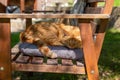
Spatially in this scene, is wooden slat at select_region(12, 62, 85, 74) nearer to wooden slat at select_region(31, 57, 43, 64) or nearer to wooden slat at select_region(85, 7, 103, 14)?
wooden slat at select_region(31, 57, 43, 64)

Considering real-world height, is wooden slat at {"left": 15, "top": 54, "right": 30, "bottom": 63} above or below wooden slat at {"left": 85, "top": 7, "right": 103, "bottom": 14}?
below

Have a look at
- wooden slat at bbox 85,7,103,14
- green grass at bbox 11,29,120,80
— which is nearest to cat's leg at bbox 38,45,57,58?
wooden slat at bbox 85,7,103,14

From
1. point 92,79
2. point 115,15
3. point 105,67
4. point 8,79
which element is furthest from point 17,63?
point 115,15

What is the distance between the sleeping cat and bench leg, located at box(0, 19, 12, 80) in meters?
0.33

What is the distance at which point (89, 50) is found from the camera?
299cm

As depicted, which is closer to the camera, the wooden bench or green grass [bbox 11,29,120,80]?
the wooden bench

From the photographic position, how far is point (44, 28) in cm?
353

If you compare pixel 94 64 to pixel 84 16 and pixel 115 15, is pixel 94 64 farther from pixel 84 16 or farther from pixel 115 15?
pixel 115 15

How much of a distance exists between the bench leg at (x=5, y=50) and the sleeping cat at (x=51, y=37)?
1.08 ft

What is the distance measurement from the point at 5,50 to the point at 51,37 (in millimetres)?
538

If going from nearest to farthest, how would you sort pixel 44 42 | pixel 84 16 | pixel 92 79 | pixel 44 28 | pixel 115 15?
pixel 84 16 < pixel 92 79 < pixel 44 42 < pixel 44 28 < pixel 115 15

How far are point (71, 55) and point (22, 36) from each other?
0.62 meters

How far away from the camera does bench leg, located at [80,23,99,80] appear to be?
116 inches

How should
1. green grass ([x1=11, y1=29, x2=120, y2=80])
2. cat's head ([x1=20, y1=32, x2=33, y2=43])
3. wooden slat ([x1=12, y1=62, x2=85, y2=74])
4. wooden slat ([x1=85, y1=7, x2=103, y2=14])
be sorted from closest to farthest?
wooden slat ([x1=12, y1=62, x2=85, y2=74]) → wooden slat ([x1=85, y1=7, x2=103, y2=14]) → cat's head ([x1=20, y1=32, x2=33, y2=43]) → green grass ([x1=11, y1=29, x2=120, y2=80])
